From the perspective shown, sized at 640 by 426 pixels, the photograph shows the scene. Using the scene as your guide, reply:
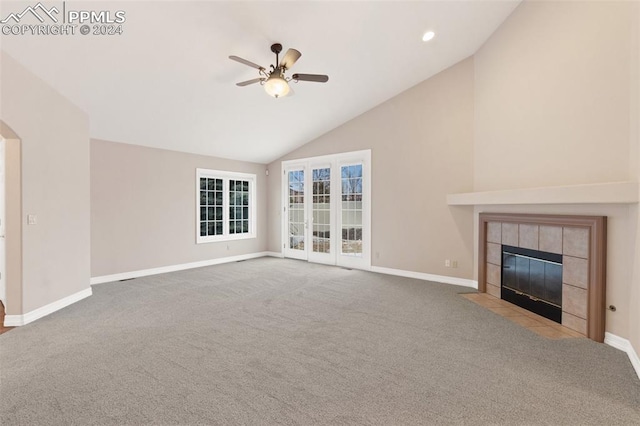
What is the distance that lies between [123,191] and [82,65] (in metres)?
2.39

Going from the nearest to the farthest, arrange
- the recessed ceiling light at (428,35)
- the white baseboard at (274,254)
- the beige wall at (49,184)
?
the beige wall at (49,184) < the recessed ceiling light at (428,35) < the white baseboard at (274,254)

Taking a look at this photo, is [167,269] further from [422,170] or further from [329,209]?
[422,170]

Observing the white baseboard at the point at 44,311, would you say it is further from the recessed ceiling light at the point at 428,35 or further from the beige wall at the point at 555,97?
the beige wall at the point at 555,97

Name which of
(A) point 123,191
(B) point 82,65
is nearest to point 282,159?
(A) point 123,191

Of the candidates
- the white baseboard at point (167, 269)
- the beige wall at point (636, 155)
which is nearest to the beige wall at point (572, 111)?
the beige wall at point (636, 155)

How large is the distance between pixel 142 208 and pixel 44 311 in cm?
233

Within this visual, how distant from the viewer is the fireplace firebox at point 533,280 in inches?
133

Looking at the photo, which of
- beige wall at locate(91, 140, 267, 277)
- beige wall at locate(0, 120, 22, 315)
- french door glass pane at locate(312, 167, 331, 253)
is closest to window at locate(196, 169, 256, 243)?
beige wall at locate(91, 140, 267, 277)

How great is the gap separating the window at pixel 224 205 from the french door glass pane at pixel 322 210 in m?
1.76

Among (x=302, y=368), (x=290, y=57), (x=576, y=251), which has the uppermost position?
(x=290, y=57)

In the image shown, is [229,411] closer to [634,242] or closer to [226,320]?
[226,320]

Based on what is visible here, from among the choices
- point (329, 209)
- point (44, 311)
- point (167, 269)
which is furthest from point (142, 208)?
point (329, 209)

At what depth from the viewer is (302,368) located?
2.34 metres

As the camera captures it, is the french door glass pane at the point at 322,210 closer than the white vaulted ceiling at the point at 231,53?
No
